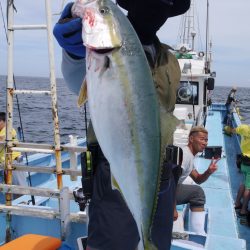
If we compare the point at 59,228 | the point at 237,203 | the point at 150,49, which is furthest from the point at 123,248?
the point at 237,203

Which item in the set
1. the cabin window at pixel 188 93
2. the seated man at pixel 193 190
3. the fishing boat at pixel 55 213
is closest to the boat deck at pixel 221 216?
the fishing boat at pixel 55 213

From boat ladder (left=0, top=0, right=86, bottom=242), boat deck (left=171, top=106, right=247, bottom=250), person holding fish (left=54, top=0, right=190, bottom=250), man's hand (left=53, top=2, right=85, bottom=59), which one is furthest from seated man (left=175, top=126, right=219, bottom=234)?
man's hand (left=53, top=2, right=85, bottom=59)

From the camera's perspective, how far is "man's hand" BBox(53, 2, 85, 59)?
1.82m

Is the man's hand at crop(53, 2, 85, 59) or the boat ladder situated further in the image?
the boat ladder

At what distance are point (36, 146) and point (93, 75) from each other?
2.68 meters

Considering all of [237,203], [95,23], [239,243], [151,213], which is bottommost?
[237,203]

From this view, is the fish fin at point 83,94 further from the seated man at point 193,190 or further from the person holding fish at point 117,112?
the seated man at point 193,190

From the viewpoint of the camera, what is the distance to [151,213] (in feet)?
5.79

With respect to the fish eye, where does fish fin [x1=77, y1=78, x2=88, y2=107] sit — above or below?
below

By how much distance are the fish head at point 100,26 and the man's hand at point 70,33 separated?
6.0 inches

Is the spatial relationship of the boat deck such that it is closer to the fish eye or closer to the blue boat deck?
the blue boat deck

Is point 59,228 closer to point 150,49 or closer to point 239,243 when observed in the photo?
point 239,243

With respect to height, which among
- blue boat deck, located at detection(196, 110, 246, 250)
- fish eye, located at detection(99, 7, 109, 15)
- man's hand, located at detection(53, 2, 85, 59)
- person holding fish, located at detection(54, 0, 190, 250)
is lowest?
blue boat deck, located at detection(196, 110, 246, 250)

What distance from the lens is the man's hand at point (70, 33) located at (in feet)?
5.97
